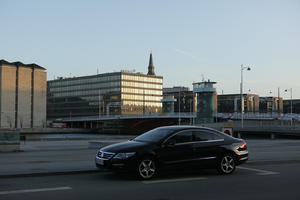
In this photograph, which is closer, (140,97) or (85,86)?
(140,97)

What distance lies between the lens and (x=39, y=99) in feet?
458

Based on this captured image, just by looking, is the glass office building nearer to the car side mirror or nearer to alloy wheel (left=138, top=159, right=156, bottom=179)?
the car side mirror

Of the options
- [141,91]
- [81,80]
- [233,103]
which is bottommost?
[233,103]

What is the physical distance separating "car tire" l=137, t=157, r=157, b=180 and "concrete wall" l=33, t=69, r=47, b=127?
432ft

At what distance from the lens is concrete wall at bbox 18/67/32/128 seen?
444 feet

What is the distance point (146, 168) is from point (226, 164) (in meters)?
2.66

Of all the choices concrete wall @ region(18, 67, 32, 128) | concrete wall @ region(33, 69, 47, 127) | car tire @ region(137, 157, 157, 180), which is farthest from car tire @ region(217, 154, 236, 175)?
concrete wall @ region(33, 69, 47, 127)

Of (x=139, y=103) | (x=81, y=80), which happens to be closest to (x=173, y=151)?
(x=139, y=103)

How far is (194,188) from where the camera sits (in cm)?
948

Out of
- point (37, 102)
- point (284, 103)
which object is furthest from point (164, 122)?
point (284, 103)

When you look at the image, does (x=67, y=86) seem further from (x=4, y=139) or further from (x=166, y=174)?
(x=166, y=174)

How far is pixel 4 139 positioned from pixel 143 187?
1228cm

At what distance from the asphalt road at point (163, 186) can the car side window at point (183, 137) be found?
1.03 meters

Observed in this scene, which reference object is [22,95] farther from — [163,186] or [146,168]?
[163,186]
